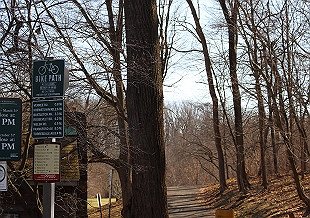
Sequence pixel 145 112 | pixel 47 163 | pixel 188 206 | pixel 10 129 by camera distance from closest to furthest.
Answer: pixel 47 163, pixel 10 129, pixel 145 112, pixel 188 206

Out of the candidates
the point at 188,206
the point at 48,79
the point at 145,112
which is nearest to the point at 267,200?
the point at 188,206

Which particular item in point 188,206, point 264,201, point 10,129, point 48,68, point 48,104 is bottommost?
point 188,206

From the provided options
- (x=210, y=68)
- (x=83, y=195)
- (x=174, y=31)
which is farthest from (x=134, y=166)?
(x=210, y=68)

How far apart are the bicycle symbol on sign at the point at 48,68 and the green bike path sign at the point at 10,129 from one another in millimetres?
417

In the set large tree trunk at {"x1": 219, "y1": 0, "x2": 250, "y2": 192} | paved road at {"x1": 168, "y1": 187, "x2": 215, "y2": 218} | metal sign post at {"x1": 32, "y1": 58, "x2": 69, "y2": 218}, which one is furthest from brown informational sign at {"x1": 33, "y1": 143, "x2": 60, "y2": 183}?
paved road at {"x1": 168, "y1": 187, "x2": 215, "y2": 218}

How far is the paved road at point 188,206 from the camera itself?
92.6 ft

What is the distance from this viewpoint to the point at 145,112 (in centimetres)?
961

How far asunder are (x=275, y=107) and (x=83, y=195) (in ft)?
23.7

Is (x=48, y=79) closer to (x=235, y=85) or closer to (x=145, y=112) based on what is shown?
(x=145, y=112)

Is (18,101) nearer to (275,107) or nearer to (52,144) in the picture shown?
(52,144)

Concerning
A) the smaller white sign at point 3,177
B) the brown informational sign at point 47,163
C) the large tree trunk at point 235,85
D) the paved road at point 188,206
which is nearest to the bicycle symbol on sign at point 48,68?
the brown informational sign at point 47,163

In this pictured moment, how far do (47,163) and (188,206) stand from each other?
27819mm

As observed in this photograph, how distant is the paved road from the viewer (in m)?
28.2

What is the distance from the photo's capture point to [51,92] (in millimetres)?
5867
